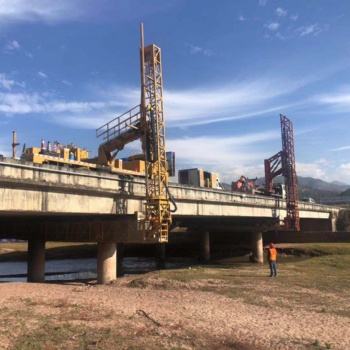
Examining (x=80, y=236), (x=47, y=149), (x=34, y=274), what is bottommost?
(x=34, y=274)

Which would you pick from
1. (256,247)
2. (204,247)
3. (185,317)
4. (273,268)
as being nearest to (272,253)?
(273,268)

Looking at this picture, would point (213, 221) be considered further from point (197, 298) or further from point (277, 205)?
point (197, 298)

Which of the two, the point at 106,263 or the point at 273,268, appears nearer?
the point at 273,268

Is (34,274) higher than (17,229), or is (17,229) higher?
(17,229)

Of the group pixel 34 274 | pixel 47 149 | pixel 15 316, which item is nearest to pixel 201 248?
pixel 34 274

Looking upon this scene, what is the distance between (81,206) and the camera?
71.6 feet

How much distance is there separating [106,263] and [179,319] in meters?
14.4

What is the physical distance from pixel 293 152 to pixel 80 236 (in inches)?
1797

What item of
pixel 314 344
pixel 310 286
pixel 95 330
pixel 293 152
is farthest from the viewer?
pixel 293 152

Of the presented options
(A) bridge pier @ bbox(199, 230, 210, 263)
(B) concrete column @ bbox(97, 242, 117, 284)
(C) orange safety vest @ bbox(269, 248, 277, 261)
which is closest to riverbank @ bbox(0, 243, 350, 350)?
(C) orange safety vest @ bbox(269, 248, 277, 261)

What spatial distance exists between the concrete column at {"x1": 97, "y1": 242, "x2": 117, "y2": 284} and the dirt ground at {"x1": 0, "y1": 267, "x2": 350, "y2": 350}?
760 centimetres

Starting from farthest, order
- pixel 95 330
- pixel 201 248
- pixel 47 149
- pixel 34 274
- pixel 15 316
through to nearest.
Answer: pixel 201 248
pixel 34 274
pixel 47 149
pixel 15 316
pixel 95 330

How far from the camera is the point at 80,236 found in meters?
26.9

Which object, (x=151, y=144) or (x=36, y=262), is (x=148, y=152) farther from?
(x=36, y=262)
